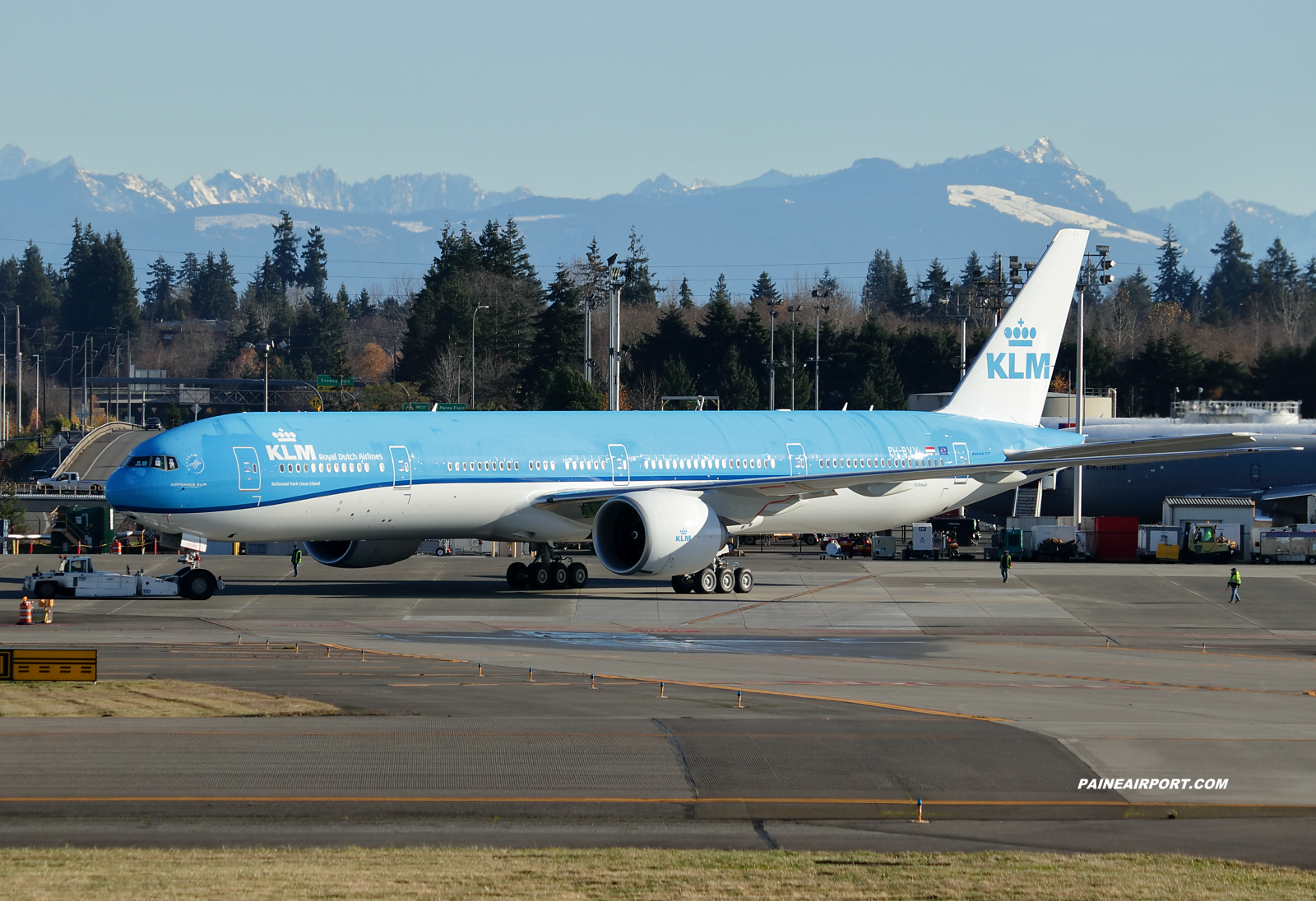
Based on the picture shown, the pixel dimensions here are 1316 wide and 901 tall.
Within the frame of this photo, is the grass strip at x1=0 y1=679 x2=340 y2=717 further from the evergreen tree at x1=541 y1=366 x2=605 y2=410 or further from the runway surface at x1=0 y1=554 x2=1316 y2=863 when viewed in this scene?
the evergreen tree at x1=541 y1=366 x2=605 y2=410

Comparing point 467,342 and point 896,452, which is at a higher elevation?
point 467,342

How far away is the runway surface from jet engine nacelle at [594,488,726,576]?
1497 mm

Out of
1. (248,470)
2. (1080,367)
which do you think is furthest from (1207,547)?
(248,470)

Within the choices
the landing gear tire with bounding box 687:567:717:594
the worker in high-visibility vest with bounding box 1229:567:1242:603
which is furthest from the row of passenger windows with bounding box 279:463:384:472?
the worker in high-visibility vest with bounding box 1229:567:1242:603

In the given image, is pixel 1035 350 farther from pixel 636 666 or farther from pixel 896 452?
pixel 636 666

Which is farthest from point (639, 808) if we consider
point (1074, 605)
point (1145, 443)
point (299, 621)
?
point (1145, 443)

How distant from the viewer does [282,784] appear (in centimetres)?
1898

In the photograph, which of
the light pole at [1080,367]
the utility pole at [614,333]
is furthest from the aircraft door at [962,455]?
the utility pole at [614,333]

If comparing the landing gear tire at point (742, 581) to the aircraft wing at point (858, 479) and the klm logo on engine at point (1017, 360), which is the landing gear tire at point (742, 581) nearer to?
the aircraft wing at point (858, 479)

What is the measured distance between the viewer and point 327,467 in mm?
40719

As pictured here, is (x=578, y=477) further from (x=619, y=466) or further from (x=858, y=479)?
(x=858, y=479)

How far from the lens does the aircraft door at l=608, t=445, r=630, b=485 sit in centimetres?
4459

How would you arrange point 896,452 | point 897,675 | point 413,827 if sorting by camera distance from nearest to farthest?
point 413,827, point 897,675, point 896,452

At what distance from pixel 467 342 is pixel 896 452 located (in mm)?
79179
